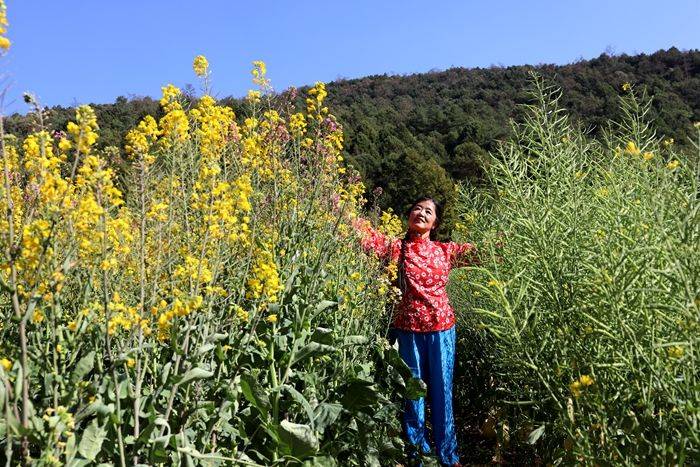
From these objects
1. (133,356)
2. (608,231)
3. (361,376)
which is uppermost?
(608,231)

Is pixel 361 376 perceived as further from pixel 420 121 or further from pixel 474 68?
pixel 474 68

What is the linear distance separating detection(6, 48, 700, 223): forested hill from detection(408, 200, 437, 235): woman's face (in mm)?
5625

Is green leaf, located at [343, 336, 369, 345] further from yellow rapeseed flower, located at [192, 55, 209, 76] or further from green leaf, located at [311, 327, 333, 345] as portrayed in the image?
yellow rapeseed flower, located at [192, 55, 209, 76]

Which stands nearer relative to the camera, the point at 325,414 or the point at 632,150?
the point at 632,150

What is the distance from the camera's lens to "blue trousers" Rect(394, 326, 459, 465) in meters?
3.46

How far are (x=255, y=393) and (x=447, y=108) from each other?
33.8m

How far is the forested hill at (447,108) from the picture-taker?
16.8m

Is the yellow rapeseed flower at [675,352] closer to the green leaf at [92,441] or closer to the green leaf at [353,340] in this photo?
the green leaf at [353,340]

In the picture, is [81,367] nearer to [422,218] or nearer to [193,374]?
[193,374]

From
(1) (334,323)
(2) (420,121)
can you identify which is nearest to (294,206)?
(1) (334,323)

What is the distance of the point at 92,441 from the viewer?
1.88 m

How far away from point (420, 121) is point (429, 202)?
29.7 metres

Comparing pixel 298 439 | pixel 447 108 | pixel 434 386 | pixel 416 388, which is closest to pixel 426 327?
pixel 434 386

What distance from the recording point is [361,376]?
3.17m
